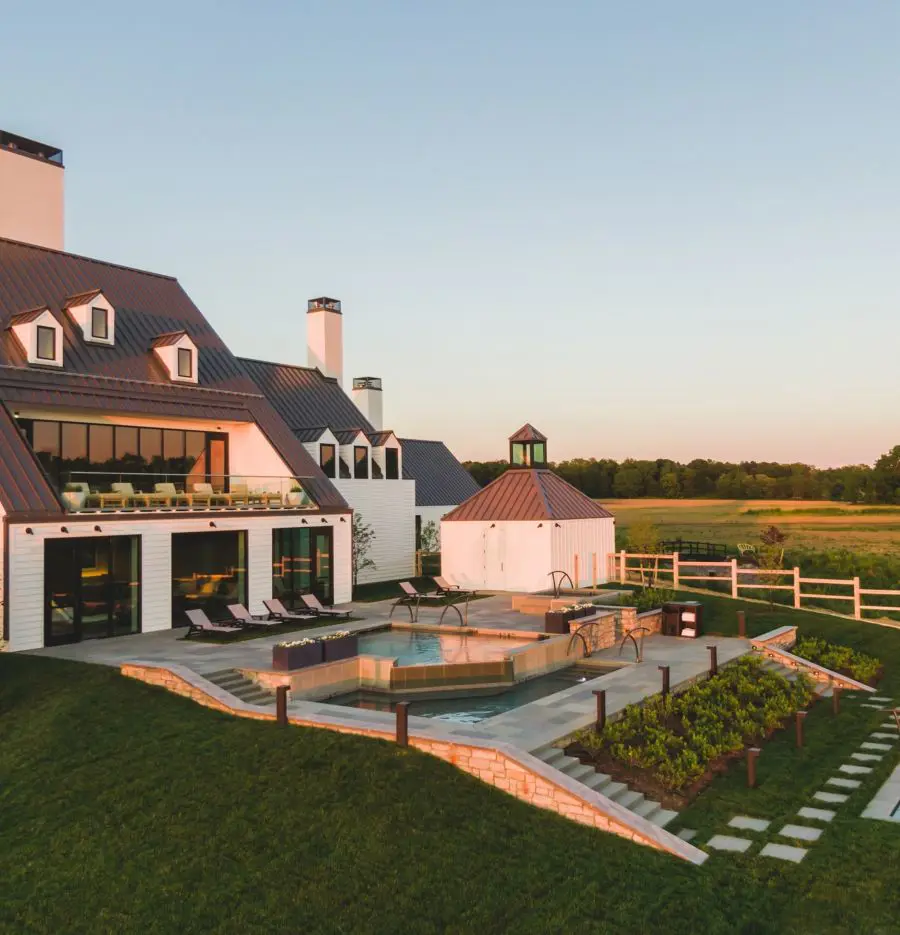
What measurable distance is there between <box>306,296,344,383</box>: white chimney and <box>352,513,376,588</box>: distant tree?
8402 mm

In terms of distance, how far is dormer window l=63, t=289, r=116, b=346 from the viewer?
86.3ft

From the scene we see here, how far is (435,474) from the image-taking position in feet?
148

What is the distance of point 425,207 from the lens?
30766 millimetres

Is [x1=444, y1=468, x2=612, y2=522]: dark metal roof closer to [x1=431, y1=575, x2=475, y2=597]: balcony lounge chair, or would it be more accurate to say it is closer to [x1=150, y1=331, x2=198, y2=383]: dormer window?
[x1=431, y1=575, x2=475, y2=597]: balcony lounge chair

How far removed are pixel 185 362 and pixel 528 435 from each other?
617 inches

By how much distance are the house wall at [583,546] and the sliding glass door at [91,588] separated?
16.2 meters

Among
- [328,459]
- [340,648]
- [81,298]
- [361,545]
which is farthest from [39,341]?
[361,545]

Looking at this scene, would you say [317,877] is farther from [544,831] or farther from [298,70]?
[298,70]

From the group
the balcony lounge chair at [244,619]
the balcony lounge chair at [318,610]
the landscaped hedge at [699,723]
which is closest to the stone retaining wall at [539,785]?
the landscaped hedge at [699,723]

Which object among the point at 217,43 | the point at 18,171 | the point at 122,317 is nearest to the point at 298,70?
the point at 217,43

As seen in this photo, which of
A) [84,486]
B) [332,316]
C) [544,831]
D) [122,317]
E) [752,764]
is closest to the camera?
[544,831]

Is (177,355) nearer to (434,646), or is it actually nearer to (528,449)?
(434,646)

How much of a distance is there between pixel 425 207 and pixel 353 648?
713 inches

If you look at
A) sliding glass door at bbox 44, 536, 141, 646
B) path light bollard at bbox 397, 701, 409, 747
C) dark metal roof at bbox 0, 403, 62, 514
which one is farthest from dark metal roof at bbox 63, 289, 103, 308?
path light bollard at bbox 397, 701, 409, 747
